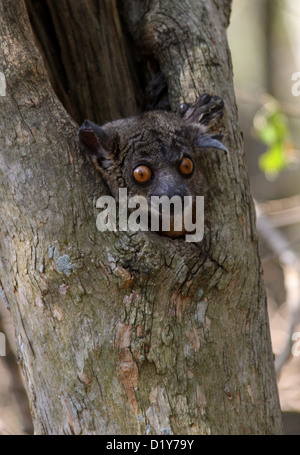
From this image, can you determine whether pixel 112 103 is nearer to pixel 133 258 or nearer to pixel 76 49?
pixel 76 49

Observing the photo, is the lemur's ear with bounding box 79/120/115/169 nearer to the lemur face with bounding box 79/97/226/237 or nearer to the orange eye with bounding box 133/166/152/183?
the lemur face with bounding box 79/97/226/237

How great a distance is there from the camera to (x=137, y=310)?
226 centimetres

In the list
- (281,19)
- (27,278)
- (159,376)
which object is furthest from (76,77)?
(281,19)

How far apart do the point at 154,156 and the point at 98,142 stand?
348 millimetres

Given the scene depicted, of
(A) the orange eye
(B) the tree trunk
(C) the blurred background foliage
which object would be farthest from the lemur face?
(C) the blurred background foliage

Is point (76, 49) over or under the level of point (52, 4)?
under

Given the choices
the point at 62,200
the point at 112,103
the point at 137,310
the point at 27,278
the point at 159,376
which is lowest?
the point at 159,376

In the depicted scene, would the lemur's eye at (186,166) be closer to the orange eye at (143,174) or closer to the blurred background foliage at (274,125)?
the orange eye at (143,174)

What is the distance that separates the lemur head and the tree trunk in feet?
0.98

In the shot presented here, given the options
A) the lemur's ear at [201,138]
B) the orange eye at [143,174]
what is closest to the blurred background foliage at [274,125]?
the lemur's ear at [201,138]

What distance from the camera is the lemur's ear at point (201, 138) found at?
271 cm

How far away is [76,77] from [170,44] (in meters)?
0.67

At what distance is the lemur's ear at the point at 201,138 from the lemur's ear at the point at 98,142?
0.43 m
